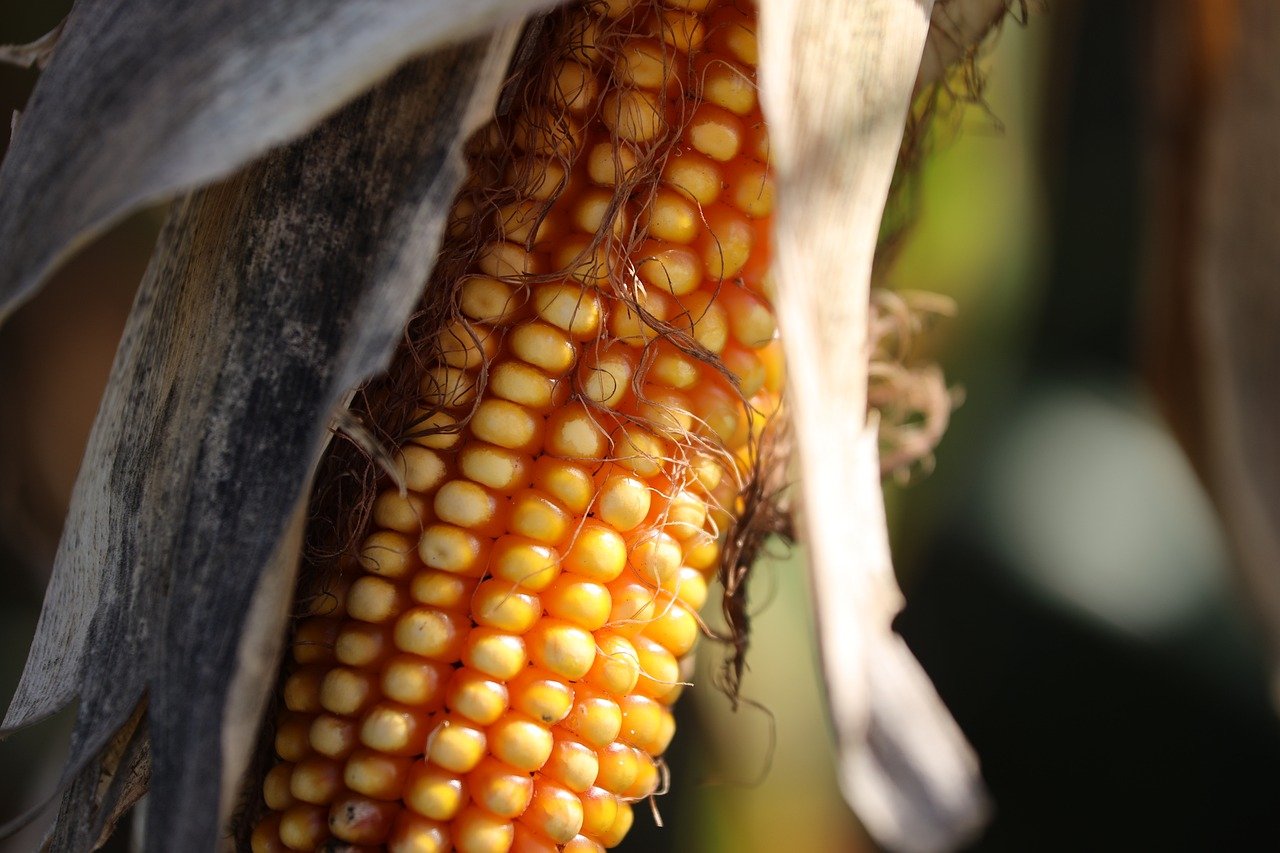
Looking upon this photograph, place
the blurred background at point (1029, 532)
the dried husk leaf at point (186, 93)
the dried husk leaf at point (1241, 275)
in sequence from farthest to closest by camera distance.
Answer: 1. the blurred background at point (1029, 532)
2. the dried husk leaf at point (1241, 275)
3. the dried husk leaf at point (186, 93)

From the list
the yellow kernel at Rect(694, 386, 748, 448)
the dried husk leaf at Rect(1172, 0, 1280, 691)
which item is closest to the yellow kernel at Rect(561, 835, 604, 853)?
the yellow kernel at Rect(694, 386, 748, 448)

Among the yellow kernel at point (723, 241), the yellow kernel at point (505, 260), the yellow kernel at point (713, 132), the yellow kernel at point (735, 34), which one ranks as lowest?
the yellow kernel at point (505, 260)

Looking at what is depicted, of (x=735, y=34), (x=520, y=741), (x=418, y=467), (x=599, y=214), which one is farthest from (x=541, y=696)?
(x=735, y=34)

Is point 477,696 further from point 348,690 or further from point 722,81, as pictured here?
point 722,81

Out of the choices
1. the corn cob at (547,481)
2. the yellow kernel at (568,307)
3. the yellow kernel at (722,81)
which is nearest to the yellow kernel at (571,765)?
the corn cob at (547,481)

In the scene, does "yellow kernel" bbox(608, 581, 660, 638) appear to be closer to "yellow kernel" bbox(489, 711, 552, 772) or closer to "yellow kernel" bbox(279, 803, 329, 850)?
"yellow kernel" bbox(489, 711, 552, 772)

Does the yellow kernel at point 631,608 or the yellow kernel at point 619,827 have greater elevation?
the yellow kernel at point 631,608

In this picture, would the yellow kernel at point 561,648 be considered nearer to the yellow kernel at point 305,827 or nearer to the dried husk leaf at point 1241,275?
the yellow kernel at point 305,827

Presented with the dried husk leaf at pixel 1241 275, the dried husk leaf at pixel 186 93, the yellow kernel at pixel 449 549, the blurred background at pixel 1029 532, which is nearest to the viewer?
the dried husk leaf at pixel 186 93
